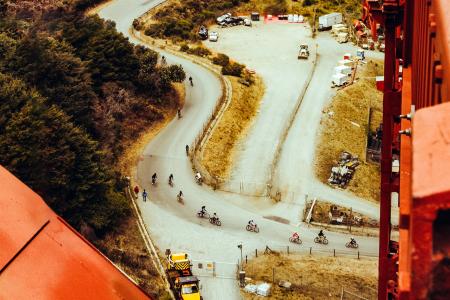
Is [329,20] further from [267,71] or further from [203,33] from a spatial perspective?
[267,71]

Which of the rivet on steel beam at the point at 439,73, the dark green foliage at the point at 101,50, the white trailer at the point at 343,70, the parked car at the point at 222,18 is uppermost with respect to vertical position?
the rivet on steel beam at the point at 439,73

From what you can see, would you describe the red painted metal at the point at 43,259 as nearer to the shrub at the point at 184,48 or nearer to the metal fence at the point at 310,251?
the metal fence at the point at 310,251

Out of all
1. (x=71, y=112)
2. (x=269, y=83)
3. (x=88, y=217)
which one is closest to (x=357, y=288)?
(x=88, y=217)

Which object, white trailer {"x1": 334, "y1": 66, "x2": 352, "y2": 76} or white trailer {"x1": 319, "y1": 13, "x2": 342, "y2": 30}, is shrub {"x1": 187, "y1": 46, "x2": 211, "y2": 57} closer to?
white trailer {"x1": 334, "y1": 66, "x2": 352, "y2": 76}

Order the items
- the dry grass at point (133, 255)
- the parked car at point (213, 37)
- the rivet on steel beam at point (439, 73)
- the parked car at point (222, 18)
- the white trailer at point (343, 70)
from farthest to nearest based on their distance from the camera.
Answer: the parked car at point (222, 18), the parked car at point (213, 37), the white trailer at point (343, 70), the dry grass at point (133, 255), the rivet on steel beam at point (439, 73)

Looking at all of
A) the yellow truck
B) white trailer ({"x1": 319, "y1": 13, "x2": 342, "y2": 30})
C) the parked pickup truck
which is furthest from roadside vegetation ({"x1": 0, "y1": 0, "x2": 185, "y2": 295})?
white trailer ({"x1": 319, "y1": 13, "x2": 342, "y2": 30})

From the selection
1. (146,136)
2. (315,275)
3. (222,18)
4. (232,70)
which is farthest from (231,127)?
(222,18)

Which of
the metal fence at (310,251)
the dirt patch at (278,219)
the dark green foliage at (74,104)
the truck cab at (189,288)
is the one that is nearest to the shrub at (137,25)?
the dark green foliage at (74,104)
